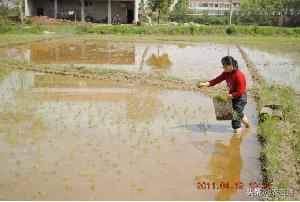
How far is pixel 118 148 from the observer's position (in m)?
6.06

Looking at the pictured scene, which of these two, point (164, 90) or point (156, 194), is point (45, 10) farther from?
point (156, 194)

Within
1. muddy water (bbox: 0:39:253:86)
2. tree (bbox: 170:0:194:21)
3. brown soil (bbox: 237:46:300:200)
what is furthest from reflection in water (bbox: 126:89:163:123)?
tree (bbox: 170:0:194:21)

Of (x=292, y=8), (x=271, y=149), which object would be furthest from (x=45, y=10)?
(x=271, y=149)

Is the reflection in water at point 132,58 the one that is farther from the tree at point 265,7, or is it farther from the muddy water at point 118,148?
the tree at point 265,7

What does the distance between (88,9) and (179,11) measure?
17.8 meters

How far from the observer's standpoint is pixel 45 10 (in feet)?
130

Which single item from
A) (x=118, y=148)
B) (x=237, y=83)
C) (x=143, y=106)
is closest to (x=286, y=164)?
(x=237, y=83)

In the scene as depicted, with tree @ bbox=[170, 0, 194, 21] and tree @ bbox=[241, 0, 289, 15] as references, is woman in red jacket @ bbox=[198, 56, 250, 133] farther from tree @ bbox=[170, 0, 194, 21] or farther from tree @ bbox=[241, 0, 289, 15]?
tree @ bbox=[241, 0, 289, 15]

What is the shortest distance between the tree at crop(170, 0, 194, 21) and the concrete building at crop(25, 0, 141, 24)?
10116mm

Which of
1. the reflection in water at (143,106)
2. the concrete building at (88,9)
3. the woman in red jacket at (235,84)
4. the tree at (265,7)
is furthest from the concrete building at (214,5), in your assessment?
the woman in red jacket at (235,84)

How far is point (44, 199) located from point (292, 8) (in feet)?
162

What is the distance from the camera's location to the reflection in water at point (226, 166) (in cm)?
478

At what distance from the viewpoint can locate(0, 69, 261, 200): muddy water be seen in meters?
4.71

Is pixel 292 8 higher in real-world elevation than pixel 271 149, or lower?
higher
